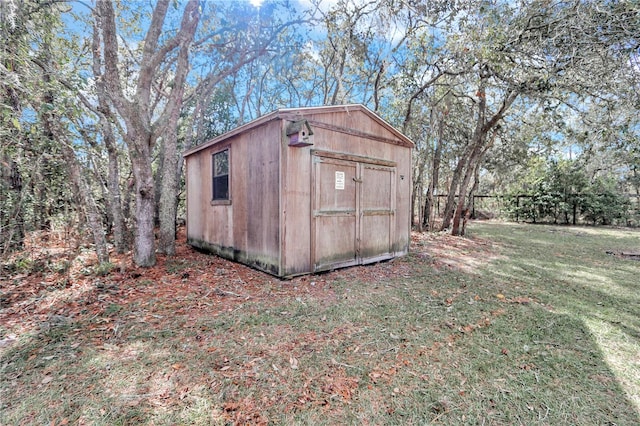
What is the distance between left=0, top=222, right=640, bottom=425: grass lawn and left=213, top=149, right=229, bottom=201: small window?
5.77 ft

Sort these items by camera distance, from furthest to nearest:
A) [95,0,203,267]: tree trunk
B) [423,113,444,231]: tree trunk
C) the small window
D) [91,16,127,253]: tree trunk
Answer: [423,113,444,231]: tree trunk → the small window → [91,16,127,253]: tree trunk → [95,0,203,267]: tree trunk

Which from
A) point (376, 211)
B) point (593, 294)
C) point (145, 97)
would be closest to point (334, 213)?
point (376, 211)

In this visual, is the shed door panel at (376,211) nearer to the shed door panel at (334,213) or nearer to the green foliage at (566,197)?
the shed door panel at (334,213)

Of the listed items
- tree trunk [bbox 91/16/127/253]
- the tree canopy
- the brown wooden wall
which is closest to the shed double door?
the brown wooden wall

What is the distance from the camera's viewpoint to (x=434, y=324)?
281 centimetres

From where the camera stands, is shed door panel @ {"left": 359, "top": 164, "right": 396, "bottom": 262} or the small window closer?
shed door panel @ {"left": 359, "top": 164, "right": 396, "bottom": 262}

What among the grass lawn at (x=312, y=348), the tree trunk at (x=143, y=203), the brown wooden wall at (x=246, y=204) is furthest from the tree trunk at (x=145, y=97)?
the brown wooden wall at (x=246, y=204)

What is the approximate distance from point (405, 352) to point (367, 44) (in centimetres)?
762

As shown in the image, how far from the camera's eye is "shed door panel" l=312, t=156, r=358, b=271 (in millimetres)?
4309

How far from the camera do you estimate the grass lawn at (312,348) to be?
1.70 metres

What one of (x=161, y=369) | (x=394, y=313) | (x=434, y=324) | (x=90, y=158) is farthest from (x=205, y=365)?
(x=90, y=158)

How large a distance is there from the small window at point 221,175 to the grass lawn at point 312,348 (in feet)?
5.77

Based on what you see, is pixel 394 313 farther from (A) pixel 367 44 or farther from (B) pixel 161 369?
(A) pixel 367 44

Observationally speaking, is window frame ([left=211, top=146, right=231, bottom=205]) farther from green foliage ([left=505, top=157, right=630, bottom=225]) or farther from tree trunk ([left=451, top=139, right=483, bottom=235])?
green foliage ([left=505, top=157, right=630, bottom=225])
